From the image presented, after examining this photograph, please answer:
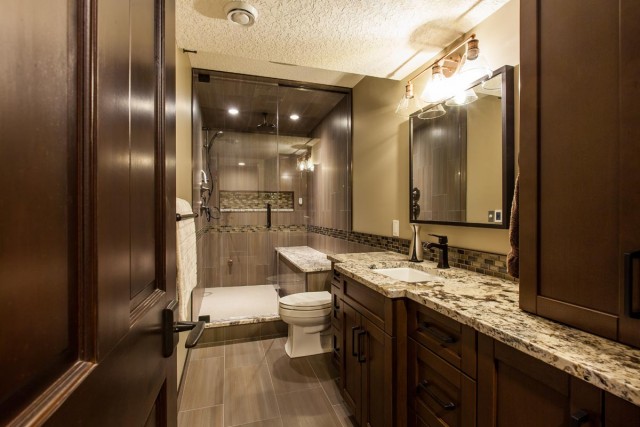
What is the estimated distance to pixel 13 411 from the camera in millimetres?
251

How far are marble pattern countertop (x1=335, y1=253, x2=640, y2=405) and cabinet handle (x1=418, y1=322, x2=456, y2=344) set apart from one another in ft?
0.29

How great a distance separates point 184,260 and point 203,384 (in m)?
1.15

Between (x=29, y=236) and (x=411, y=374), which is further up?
(x=29, y=236)

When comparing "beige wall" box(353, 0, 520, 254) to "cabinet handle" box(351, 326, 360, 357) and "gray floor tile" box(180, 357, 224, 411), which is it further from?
"gray floor tile" box(180, 357, 224, 411)

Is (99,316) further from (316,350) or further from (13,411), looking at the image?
(316,350)

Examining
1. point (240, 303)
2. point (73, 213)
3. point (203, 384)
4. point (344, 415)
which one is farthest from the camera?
point (240, 303)

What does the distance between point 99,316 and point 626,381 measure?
97 centimetres

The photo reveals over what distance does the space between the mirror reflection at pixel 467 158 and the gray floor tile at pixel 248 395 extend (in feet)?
5.35

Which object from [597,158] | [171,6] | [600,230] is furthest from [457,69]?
[171,6]

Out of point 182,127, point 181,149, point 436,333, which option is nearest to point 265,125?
point 182,127

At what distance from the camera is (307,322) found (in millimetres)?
2348

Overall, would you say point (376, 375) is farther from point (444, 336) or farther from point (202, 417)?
point (202, 417)

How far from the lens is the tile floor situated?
5.82ft

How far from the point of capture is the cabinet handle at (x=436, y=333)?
106cm
